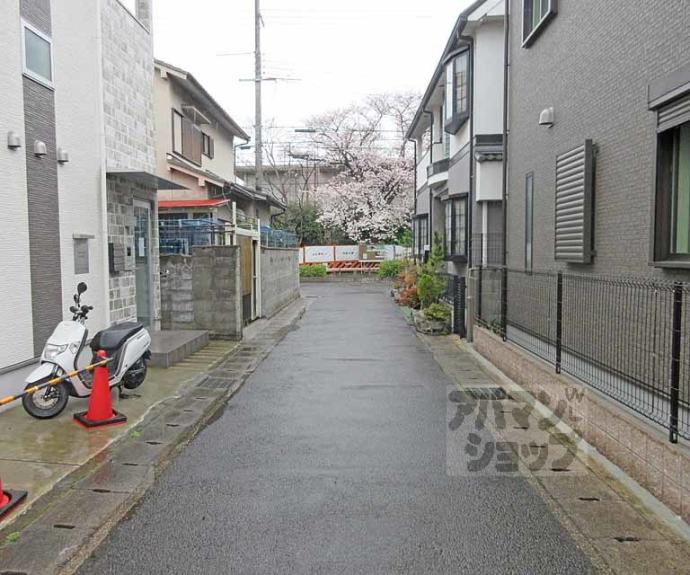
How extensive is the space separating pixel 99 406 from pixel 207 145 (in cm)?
1662

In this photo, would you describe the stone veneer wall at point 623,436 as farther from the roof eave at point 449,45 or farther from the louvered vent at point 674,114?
the roof eave at point 449,45

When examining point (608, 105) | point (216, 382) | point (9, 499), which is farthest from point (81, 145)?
point (608, 105)

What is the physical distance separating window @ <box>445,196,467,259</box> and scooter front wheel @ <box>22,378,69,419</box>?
10.9m

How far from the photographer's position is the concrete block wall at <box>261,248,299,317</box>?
16.2 metres

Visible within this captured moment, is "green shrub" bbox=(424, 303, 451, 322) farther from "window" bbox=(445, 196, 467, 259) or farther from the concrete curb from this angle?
the concrete curb

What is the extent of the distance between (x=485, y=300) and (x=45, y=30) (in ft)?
25.2

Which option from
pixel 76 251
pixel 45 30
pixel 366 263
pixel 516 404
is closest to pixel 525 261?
pixel 516 404

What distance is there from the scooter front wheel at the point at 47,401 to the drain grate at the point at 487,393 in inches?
182

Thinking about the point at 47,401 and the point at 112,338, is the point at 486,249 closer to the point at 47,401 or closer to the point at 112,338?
the point at 112,338

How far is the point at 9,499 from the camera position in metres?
4.26

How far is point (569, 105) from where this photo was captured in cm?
834

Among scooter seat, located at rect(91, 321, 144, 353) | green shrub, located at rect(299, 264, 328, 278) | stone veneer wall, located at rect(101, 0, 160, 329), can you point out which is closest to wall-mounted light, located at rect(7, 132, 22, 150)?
scooter seat, located at rect(91, 321, 144, 353)

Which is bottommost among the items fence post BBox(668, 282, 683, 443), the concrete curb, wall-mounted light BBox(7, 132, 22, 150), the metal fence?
the concrete curb

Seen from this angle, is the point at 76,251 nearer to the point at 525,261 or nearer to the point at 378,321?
the point at 525,261
